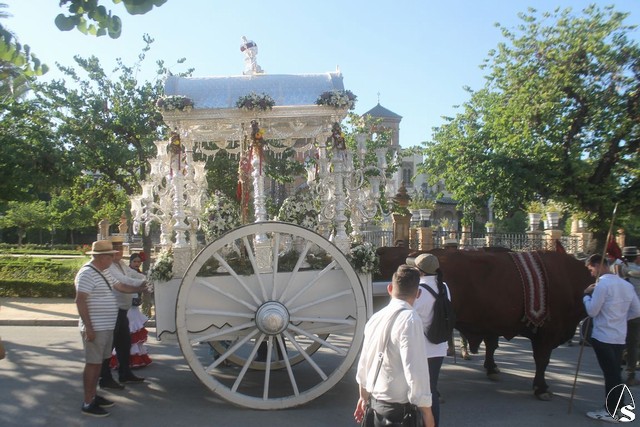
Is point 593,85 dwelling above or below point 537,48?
below

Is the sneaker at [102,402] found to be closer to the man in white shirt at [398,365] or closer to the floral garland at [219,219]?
the floral garland at [219,219]

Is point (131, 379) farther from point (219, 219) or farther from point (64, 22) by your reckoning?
point (64, 22)

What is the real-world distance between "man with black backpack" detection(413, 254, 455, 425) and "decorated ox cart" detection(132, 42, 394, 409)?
1.05 meters

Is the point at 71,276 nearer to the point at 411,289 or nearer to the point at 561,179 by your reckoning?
A: the point at 561,179

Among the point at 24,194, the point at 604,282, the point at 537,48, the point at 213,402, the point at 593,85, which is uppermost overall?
the point at 537,48

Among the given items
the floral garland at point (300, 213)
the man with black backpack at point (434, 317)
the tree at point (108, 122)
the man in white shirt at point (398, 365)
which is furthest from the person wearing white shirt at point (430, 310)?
the tree at point (108, 122)

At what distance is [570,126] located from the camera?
50.1 feet

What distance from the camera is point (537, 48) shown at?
16078 mm

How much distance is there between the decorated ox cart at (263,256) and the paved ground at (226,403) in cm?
28

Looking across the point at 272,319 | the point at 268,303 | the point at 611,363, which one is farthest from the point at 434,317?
the point at 611,363

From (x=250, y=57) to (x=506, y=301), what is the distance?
4.44 meters

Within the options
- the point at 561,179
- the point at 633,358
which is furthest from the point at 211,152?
the point at 561,179

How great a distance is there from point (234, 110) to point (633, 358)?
18.3ft

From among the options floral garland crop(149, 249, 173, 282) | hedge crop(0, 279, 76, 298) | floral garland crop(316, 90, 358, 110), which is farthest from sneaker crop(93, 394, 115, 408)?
hedge crop(0, 279, 76, 298)
